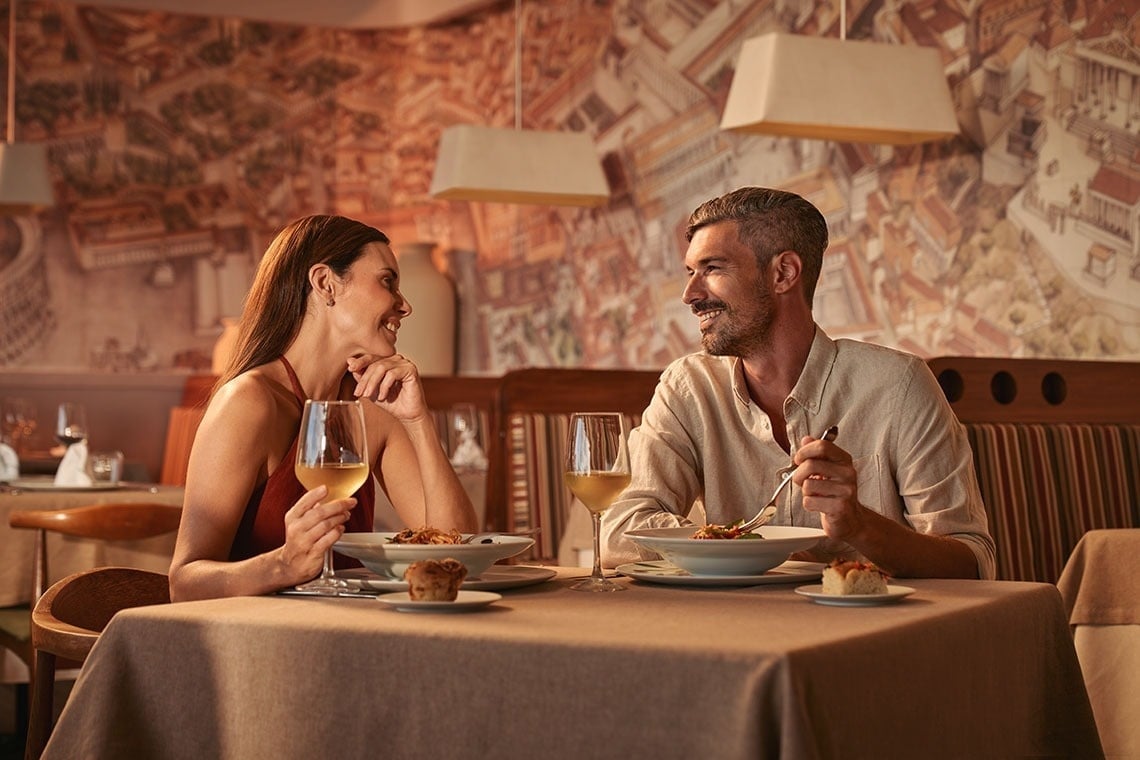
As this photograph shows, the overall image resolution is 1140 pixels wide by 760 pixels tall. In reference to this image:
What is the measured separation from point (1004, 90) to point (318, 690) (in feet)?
11.7

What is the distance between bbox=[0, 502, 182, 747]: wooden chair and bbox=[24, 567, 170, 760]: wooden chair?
1255 millimetres

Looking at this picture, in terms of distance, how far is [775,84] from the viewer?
13.0 feet

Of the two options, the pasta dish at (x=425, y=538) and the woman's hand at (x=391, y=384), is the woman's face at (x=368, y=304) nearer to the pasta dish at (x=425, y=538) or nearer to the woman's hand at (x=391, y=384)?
the woman's hand at (x=391, y=384)

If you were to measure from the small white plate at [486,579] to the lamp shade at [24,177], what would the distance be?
4573 mm

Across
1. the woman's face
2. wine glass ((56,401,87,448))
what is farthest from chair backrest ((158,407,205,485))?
the woman's face

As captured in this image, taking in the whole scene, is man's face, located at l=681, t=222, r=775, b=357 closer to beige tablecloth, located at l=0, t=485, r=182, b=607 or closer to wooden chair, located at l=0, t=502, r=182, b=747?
wooden chair, located at l=0, t=502, r=182, b=747

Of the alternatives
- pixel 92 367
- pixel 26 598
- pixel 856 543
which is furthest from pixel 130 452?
pixel 856 543

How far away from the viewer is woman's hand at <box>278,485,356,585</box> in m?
1.57

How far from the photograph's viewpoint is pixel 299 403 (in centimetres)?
216

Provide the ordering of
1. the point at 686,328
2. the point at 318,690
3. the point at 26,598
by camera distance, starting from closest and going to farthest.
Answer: the point at 318,690, the point at 26,598, the point at 686,328

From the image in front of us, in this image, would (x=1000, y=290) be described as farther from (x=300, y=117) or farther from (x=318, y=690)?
(x=300, y=117)

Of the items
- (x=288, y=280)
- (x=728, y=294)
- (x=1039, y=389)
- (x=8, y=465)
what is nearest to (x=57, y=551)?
(x=8, y=465)

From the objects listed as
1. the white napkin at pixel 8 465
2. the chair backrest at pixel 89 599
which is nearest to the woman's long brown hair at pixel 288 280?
the chair backrest at pixel 89 599

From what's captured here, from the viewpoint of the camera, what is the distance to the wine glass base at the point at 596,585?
1.66m
